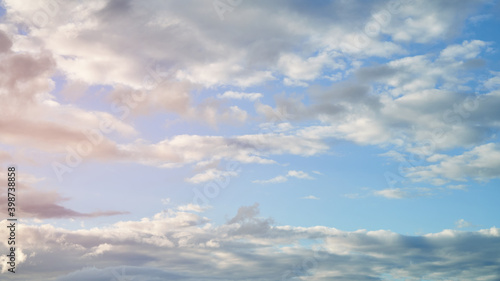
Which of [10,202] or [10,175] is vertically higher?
[10,175]

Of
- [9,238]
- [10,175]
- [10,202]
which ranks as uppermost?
[10,175]

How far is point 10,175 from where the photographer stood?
113812mm

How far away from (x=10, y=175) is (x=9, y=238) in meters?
24.2

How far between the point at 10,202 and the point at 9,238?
13339 mm

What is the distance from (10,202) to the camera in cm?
11031

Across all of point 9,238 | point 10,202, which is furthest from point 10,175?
point 9,238

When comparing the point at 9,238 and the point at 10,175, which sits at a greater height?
the point at 10,175

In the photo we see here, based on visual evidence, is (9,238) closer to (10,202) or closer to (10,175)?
(10,202)

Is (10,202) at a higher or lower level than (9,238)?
higher

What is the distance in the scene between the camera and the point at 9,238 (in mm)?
107688
